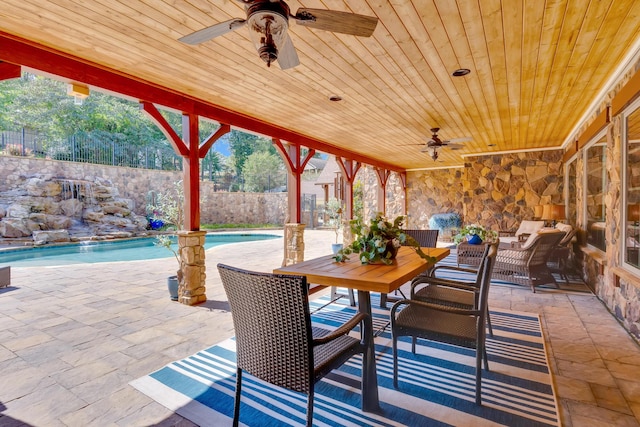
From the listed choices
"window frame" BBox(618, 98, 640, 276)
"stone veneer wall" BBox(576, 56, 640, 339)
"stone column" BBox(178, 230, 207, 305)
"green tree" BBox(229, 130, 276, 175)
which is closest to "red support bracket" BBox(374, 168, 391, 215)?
"stone veneer wall" BBox(576, 56, 640, 339)

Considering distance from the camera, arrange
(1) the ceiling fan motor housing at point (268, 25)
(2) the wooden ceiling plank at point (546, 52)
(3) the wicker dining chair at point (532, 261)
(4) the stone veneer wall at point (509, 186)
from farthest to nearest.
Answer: (4) the stone veneer wall at point (509, 186)
(3) the wicker dining chair at point (532, 261)
(2) the wooden ceiling plank at point (546, 52)
(1) the ceiling fan motor housing at point (268, 25)

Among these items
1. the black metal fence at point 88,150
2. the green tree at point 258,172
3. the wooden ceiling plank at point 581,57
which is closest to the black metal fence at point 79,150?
the black metal fence at point 88,150

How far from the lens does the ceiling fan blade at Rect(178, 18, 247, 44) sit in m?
1.79

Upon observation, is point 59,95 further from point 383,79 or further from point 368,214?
point 383,79

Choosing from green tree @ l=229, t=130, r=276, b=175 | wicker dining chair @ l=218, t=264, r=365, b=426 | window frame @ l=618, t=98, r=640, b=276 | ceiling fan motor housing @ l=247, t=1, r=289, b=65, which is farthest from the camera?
green tree @ l=229, t=130, r=276, b=175

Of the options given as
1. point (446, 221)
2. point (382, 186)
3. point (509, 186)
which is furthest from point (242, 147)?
point (509, 186)

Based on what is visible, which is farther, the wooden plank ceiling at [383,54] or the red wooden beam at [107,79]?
the red wooden beam at [107,79]

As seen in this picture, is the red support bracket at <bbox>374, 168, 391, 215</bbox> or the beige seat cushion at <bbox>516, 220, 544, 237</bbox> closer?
the beige seat cushion at <bbox>516, 220, 544, 237</bbox>

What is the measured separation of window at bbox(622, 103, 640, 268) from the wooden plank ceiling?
0.62 metres

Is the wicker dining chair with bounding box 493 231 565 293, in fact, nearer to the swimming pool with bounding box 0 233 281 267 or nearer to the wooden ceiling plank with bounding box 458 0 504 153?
the wooden ceiling plank with bounding box 458 0 504 153

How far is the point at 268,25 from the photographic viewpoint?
5.73 feet

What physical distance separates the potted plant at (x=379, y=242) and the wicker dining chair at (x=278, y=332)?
0.78m

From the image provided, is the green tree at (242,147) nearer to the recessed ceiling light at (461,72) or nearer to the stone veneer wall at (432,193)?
the stone veneer wall at (432,193)

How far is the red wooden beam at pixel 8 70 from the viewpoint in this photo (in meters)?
2.48
